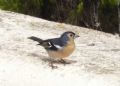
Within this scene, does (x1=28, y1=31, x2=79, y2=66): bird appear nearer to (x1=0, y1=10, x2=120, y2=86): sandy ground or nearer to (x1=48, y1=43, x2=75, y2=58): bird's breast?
(x1=48, y1=43, x2=75, y2=58): bird's breast

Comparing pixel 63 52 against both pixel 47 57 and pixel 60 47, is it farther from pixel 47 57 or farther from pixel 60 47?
pixel 47 57

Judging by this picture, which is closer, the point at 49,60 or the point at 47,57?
the point at 49,60

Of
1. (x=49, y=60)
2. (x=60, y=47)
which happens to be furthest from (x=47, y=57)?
(x=60, y=47)

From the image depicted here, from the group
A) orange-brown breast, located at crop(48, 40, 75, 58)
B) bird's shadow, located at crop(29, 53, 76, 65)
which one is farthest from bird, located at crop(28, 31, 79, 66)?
bird's shadow, located at crop(29, 53, 76, 65)

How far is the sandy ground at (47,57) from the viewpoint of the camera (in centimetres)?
949

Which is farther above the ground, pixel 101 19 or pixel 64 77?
pixel 64 77

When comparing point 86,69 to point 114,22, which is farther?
point 114,22

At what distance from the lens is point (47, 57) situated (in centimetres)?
1079

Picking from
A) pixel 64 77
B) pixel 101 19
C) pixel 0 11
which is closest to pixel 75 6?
pixel 101 19

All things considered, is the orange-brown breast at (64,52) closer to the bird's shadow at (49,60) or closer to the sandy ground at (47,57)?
the sandy ground at (47,57)

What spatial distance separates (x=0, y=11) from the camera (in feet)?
45.7

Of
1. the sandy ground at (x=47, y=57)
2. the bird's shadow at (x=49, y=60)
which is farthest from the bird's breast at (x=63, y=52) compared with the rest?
the bird's shadow at (x=49, y=60)

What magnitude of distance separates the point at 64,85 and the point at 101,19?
4.94 meters

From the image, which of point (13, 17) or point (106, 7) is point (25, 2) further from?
point (106, 7)
